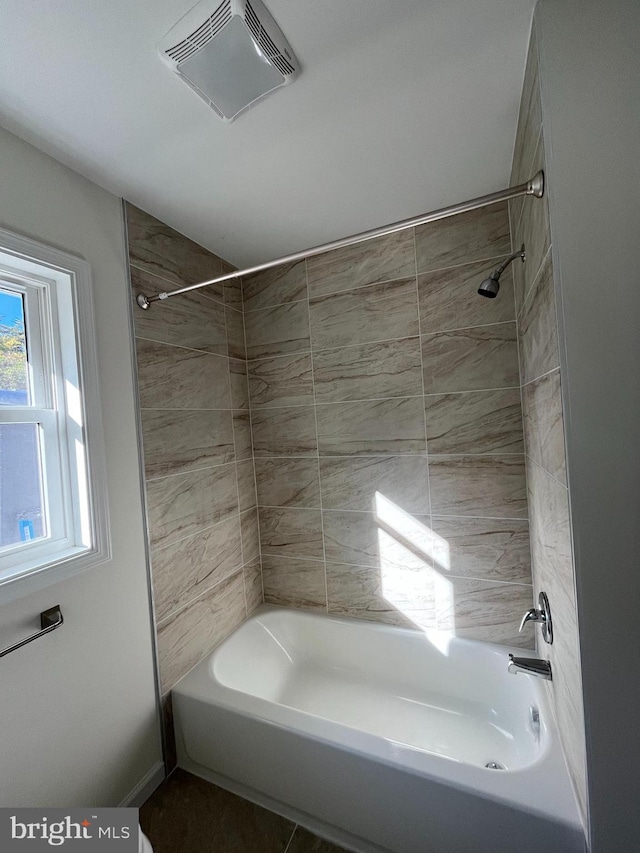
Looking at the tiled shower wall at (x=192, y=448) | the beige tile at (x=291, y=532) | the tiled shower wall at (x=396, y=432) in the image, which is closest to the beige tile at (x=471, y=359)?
the tiled shower wall at (x=396, y=432)


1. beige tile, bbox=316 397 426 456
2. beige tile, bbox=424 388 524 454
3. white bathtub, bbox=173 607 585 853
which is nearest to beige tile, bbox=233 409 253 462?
beige tile, bbox=316 397 426 456

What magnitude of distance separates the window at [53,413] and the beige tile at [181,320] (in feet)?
0.85

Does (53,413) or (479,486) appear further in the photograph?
(479,486)

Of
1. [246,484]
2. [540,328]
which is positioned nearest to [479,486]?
[540,328]

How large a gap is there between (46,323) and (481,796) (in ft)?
6.82

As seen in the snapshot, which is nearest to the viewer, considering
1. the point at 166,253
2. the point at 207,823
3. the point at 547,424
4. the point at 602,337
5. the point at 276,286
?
the point at 602,337

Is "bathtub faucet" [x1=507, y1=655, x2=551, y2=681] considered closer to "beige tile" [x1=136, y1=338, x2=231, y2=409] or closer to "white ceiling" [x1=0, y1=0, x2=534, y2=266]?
"beige tile" [x1=136, y1=338, x2=231, y2=409]

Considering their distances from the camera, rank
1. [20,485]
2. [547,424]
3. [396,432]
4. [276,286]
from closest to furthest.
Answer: [547,424] → [20,485] → [396,432] → [276,286]

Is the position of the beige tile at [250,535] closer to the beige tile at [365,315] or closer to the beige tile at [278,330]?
the beige tile at [278,330]

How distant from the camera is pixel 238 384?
219cm

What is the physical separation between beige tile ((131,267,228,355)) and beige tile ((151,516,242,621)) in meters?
0.94

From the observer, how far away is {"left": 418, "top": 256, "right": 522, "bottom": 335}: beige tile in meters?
1.71

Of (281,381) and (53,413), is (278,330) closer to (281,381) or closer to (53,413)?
(281,381)

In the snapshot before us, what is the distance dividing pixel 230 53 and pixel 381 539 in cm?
195
